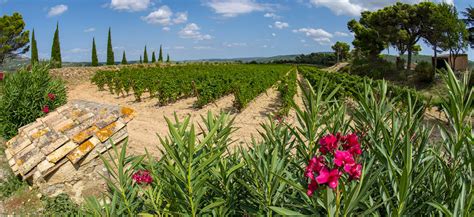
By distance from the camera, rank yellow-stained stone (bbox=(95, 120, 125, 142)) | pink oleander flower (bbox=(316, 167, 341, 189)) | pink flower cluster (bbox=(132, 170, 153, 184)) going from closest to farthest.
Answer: pink oleander flower (bbox=(316, 167, 341, 189)) → pink flower cluster (bbox=(132, 170, 153, 184)) → yellow-stained stone (bbox=(95, 120, 125, 142))

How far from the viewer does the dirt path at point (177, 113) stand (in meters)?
8.74

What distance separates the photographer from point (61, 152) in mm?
4297

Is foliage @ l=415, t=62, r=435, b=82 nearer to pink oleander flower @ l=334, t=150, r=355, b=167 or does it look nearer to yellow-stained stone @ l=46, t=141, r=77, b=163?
yellow-stained stone @ l=46, t=141, r=77, b=163

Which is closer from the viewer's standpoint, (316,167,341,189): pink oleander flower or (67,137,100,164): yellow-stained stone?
(316,167,341,189): pink oleander flower

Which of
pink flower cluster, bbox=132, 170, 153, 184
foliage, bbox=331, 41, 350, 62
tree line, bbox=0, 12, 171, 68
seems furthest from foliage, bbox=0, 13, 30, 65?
foliage, bbox=331, 41, 350, 62

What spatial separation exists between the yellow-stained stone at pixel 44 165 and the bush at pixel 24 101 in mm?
3024

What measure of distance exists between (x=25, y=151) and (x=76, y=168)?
0.80 m

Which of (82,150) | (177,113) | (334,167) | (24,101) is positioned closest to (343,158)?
(334,167)

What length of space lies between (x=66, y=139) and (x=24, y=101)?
3255 mm

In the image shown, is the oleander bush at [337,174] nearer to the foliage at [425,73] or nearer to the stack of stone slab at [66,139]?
the stack of stone slab at [66,139]

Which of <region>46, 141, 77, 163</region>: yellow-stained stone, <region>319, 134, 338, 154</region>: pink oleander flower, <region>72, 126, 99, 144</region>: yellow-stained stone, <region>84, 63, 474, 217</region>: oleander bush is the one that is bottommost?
<region>46, 141, 77, 163</region>: yellow-stained stone

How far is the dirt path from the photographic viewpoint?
874cm

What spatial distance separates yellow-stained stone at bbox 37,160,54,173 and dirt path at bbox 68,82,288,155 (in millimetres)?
2442

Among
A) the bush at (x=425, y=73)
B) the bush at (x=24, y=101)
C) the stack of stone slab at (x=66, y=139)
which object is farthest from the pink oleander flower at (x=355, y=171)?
the bush at (x=425, y=73)
